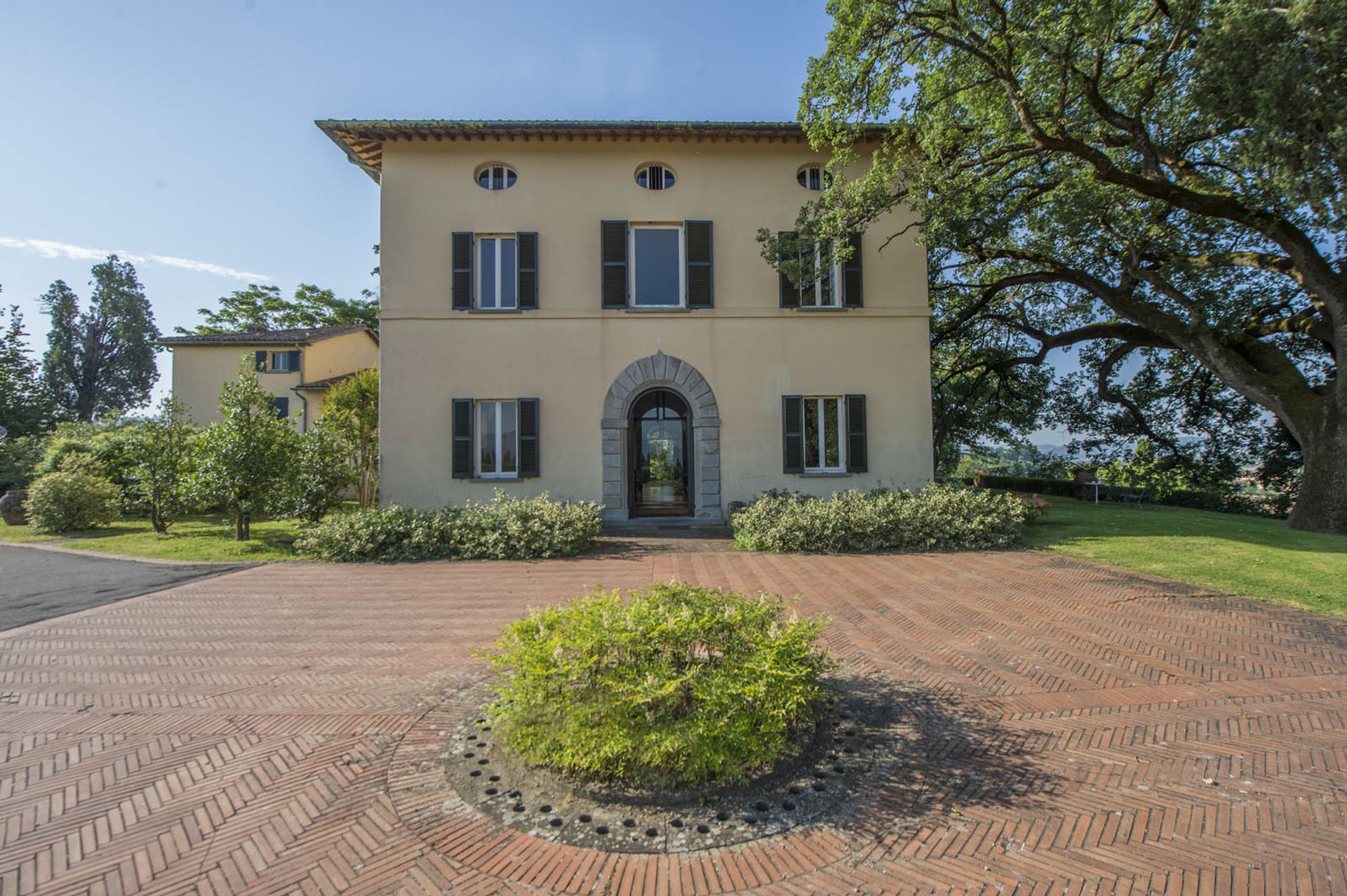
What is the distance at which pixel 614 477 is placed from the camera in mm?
12789

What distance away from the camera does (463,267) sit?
1280 centimetres

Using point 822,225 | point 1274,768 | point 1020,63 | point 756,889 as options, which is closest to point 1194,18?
point 1020,63

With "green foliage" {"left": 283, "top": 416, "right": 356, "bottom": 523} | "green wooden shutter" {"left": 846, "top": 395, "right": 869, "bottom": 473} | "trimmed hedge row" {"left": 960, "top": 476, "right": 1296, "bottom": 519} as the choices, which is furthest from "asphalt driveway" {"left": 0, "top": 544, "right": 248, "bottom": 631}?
"trimmed hedge row" {"left": 960, "top": 476, "right": 1296, "bottom": 519}

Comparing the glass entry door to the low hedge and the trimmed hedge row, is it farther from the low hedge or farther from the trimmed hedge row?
the trimmed hedge row

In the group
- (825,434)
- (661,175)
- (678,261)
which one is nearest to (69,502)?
(678,261)

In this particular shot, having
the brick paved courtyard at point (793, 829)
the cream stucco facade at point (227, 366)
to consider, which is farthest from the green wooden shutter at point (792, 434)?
the cream stucco facade at point (227, 366)

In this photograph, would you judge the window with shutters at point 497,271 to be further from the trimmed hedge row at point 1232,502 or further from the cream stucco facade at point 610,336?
the trimmed hedge row at point 1232,502

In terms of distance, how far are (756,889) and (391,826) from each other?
1700 millimetres

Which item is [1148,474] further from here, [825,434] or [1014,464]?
[825,434]

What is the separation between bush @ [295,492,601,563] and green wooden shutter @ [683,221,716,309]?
5448 millimetres

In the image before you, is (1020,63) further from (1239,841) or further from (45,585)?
(45,585)

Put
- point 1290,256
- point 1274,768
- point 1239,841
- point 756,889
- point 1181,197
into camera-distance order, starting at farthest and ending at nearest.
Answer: point 1290,256 < point 1181,197 < point 1274,768 < point 1239,841 < point 756,889

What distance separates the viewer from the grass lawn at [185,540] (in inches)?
412

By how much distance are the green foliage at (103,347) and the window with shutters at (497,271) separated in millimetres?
41597
